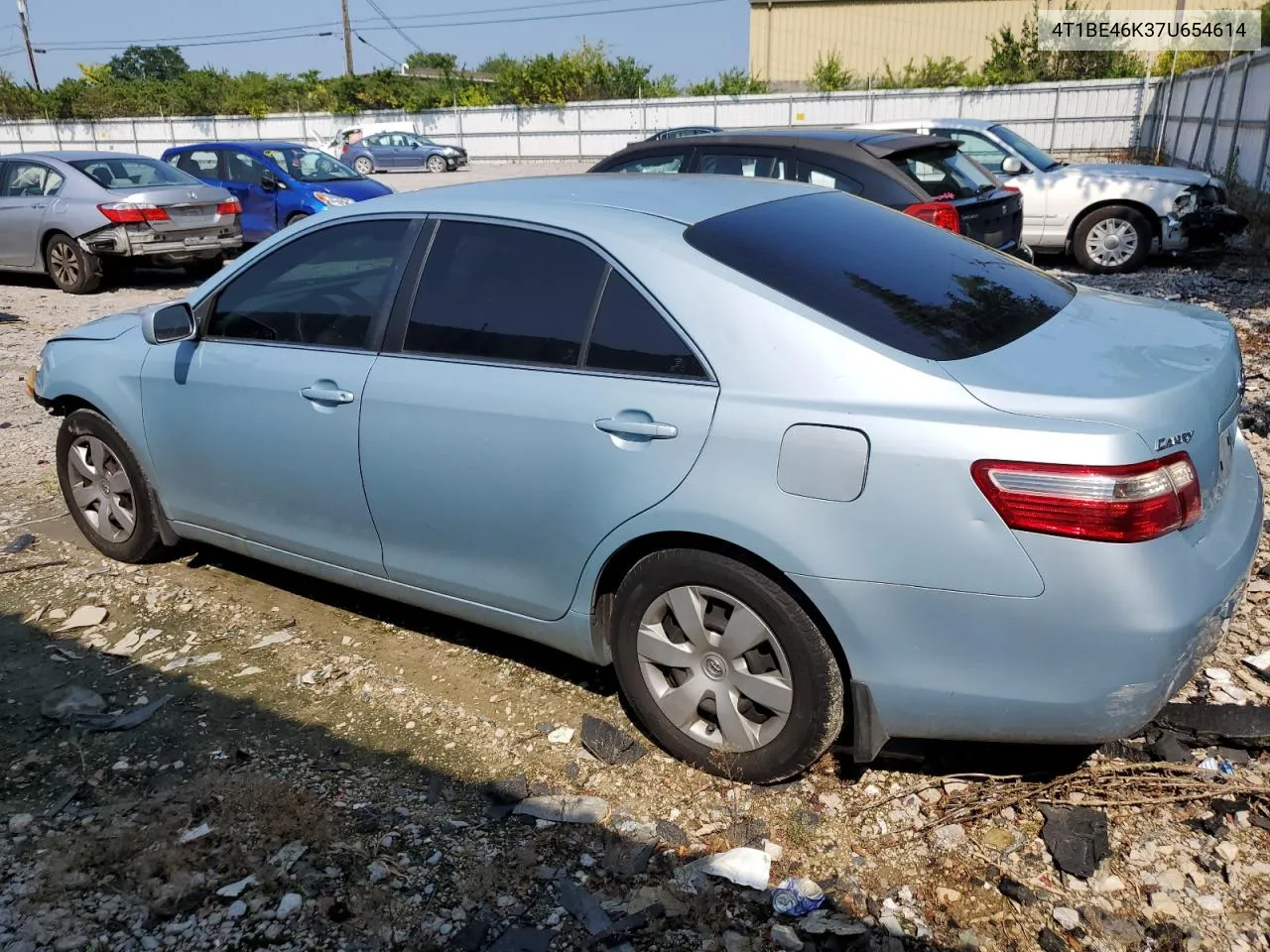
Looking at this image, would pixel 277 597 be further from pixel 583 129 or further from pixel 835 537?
pixel 583 129

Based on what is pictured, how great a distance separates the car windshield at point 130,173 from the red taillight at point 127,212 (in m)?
0.38

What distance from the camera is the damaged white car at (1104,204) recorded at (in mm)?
10898

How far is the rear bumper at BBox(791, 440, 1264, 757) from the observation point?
2432 mm

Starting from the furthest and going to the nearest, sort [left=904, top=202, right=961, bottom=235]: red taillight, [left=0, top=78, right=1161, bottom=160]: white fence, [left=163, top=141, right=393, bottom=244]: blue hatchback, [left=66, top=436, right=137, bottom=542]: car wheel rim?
[left=0, top=78, right=1161, bottom=160]: white fence → [left=163, top=141, right=393, bottom=244]: blue hatchback → [left=904, top=202, right=961, bottom=235]: red taillight → [left=66, top=436, right=137, bottom=542]: car wheel rim

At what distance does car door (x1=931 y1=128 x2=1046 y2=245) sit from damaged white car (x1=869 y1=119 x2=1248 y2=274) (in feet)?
0.04

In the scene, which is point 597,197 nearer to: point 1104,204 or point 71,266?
point 1104,204

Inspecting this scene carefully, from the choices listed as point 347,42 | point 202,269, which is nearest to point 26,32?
point 347,42

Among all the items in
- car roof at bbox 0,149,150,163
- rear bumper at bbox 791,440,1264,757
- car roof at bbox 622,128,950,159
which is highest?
car roof at bbox 622,128,950,159

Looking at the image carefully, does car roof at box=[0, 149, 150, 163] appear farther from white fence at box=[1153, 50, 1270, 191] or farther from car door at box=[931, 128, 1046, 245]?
white fence at box=[1153, 50, 1270, 191]

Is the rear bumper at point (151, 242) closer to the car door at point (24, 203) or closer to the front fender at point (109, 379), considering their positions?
the car door at point (24, 203)

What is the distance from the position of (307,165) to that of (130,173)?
252 cm

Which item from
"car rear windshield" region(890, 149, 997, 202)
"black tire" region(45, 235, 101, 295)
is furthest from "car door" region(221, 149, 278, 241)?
"car rear windshield" region(890, 149, 997, 202)

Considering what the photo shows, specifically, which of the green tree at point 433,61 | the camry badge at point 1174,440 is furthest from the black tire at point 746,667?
the green tree at point 433,61

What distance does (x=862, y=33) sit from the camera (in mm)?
49125
